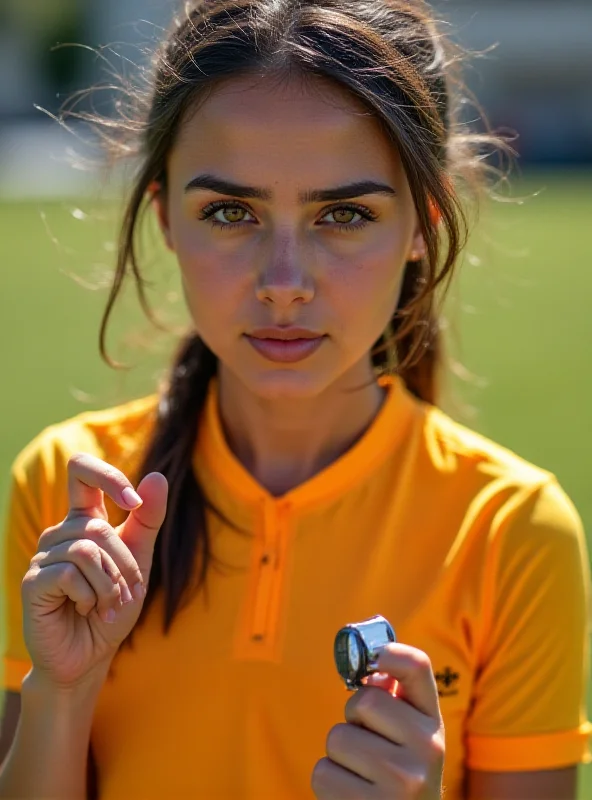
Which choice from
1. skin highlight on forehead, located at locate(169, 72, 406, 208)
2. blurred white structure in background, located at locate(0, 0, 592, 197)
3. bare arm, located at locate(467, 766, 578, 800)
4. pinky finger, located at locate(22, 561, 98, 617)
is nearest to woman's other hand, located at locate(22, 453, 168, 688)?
pinky finger, located at locate(22, 561, 98, 617)

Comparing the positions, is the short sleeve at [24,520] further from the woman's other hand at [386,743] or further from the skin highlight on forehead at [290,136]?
the woman's other hand at [386,743]

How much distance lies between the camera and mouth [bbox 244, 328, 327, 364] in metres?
2.08

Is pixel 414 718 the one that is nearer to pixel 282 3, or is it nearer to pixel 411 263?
pixel 411 263

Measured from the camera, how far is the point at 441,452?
7.60 ft

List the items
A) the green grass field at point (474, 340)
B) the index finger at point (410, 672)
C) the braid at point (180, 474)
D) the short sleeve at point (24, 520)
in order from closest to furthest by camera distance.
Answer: the index finger at point (410, 672), the braid at point (180, 474), the short sleeve at point (24, 520), the green grass field at point (474, 340)

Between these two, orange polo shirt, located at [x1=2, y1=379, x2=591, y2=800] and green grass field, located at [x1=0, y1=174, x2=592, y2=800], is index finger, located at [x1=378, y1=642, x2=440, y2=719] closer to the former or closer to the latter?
orange polo shirt, located at [x1=2, y1=379, x2=591, y2=800]

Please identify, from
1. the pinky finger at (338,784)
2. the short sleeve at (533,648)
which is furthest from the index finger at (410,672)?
the short sleeve at (533,648)

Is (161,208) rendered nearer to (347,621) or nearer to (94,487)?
(94,487)

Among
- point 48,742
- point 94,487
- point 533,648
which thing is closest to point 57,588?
point 94,487

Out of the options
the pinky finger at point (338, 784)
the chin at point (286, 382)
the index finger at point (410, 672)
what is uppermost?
the chin at point (286, 382)

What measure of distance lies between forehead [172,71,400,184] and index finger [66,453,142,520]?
0.58m

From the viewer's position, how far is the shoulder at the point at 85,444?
2.38m

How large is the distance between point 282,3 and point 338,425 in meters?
0.80

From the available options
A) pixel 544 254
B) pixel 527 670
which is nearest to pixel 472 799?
pixel 527 670
